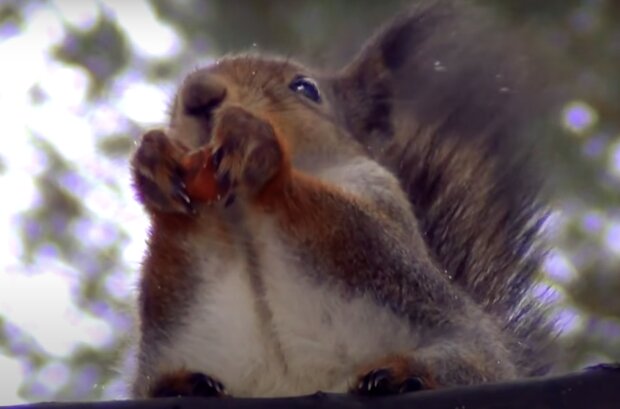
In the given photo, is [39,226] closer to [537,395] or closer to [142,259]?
[142,259]

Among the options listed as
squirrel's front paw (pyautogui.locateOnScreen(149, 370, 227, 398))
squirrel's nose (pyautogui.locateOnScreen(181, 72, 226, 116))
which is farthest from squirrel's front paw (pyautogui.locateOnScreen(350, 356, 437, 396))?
squirrel's nose (pyautogui.locateOnScreen(181, 72, 226, 116))

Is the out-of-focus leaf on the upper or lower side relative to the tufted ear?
upper

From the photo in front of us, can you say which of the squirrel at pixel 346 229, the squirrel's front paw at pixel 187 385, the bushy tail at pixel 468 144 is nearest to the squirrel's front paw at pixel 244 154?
the squirrel at pixel 346 229

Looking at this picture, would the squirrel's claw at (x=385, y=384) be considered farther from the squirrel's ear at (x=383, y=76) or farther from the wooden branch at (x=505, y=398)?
the squirrel's ear at (x=383, y=76)

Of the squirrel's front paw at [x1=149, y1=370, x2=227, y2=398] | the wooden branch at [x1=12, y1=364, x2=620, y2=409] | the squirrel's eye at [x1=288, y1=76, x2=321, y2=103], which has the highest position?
the squirrel's eye at [x1=288, y1=76, x2=321, y2=103]

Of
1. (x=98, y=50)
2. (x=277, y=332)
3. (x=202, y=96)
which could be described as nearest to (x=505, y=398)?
(x=277, y=332)

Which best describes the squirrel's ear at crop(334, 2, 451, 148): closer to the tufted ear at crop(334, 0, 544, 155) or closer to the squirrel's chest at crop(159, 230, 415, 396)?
the tufted ear at crop(334, 0, 544, 155)
